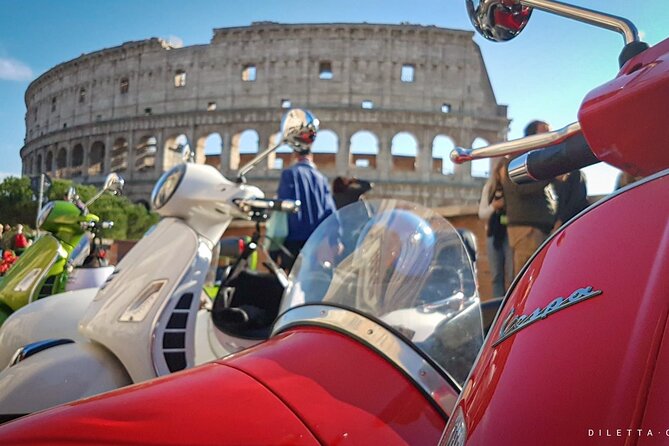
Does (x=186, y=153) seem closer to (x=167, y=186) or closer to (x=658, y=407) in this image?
(x=167, y=186)

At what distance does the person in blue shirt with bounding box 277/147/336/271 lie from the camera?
3188 millimetres

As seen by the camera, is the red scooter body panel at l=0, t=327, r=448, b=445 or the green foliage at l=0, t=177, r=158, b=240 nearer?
the red scooter body panel at l=0, t=327, r=448, b=445

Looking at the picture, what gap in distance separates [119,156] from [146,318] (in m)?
33.4

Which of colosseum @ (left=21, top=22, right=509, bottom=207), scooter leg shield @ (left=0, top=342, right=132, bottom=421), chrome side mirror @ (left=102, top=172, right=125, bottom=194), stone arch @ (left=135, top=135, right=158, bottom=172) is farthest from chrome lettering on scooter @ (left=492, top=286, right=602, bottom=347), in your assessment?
stone arch @ (left=135, top=135, right=158, bottom=172)

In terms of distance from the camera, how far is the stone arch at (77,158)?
1278 inches

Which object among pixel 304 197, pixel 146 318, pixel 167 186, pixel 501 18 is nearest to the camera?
pixel 501 18

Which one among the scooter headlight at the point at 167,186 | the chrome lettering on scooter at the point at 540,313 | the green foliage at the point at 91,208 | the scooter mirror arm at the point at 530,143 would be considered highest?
the green foliage at the point at 91,208

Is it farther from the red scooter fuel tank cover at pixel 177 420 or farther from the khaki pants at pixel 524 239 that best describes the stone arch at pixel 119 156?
the red scooter fuel tank cover at pixel 177 420

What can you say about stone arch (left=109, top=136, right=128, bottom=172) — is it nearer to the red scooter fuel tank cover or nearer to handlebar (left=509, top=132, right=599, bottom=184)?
the red scooter fuel tank cover

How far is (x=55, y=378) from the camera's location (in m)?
1.39

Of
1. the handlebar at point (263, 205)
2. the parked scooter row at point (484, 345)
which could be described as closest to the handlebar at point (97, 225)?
the handlebar at point (263, 205)

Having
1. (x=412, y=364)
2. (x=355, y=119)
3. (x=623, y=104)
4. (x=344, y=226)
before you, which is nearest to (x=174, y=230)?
(x=344, y=226)

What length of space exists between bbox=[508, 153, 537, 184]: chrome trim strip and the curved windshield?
0.77 feet

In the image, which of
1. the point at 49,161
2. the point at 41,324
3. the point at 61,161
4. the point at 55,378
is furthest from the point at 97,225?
the point at 49,161
